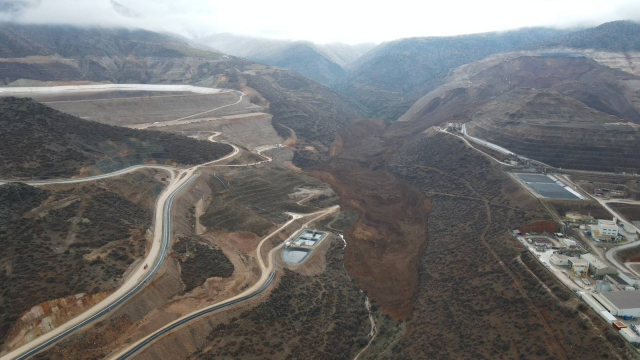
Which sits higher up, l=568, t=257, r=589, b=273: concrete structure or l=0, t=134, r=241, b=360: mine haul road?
l=568, t=257, r=589, b=273: concrete structure

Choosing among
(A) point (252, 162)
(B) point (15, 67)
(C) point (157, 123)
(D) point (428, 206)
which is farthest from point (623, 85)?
(B) point (15, 67)

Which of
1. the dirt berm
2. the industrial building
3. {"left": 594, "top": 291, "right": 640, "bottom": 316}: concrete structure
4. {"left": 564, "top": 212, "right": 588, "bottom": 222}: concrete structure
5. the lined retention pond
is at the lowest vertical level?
the dirt berm

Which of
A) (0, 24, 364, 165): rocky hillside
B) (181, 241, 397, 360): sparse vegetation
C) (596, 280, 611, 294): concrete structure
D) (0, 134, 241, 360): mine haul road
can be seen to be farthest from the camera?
(0, 24, 364, 165): rocky hillside

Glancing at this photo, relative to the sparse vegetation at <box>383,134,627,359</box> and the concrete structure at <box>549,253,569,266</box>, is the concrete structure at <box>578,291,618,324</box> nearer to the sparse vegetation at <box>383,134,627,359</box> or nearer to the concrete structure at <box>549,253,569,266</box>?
the sparse vegetation at <box>383,134,627,359</box>

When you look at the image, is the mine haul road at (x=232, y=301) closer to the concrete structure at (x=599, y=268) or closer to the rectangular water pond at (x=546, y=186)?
the concrete structure at (x=599, y=268)

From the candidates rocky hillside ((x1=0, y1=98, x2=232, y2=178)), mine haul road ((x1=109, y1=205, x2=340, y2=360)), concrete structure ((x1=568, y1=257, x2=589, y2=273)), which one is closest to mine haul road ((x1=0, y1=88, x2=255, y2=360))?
mine haul road ((x1=109, y1=205, x2=340, y2=360))

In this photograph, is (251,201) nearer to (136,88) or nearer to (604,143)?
(604,143)
